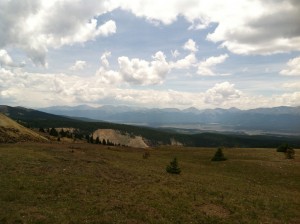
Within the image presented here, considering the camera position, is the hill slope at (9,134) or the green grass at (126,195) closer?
the green grass at (126,195)

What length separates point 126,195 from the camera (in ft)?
99.8

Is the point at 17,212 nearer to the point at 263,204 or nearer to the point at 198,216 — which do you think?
the point at 198,216

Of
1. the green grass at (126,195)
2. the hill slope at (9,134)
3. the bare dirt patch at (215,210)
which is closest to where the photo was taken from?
the green grass at (126,195)

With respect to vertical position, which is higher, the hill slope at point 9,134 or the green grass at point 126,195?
the hill slope at point 9,134

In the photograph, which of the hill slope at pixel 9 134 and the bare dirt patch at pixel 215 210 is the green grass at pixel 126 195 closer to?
the bare dirt patch at pixel 215 210

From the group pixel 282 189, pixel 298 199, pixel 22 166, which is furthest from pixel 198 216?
pixel 22 166

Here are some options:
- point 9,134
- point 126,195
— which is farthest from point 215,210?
point 9,134

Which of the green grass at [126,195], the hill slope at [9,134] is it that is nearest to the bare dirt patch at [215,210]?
the green grass at [126,195]

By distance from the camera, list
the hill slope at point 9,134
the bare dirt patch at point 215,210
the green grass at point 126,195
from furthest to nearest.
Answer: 1. the hill slope at point 9,134
2. the bare dirt patch at point 215,210
3. the green grass at point 126,195

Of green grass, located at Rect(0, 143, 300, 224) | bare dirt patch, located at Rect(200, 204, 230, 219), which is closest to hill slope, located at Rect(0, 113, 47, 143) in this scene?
green grass, located at Rect(0, 143, 300, 224)

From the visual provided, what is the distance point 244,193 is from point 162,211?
14.4 metres

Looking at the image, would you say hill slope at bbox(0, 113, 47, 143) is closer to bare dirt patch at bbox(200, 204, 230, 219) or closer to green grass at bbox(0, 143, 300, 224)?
green grass at bbox(0, 143, 300, 224)

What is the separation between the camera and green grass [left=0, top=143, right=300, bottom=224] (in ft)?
79.6

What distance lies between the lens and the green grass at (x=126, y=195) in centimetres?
2426
